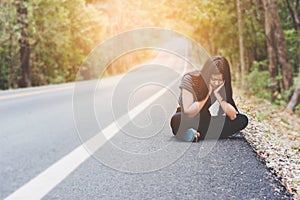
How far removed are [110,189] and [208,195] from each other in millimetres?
453

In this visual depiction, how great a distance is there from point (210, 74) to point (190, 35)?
38.8 ft

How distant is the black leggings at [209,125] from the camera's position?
137 centimetres

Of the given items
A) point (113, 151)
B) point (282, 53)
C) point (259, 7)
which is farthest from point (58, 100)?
point (113, 151)

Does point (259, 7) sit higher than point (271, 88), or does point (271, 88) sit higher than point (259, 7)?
point (259, 7)

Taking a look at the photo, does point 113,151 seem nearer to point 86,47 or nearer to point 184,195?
point 184,195

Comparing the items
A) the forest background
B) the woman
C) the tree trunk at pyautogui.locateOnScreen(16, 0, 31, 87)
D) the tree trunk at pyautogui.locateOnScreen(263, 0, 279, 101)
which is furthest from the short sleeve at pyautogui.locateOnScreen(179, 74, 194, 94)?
the tree trunk at pyautogui.locateOnScreen(16, 0, 31, 87)

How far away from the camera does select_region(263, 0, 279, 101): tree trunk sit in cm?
1223

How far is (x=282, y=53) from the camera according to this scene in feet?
39.3

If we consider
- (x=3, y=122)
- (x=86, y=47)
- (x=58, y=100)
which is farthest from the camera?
(x=86, y=47)

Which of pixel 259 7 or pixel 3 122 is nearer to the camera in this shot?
pixel 3 122

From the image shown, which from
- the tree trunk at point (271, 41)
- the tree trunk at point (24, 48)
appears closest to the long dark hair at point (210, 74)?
the tree trunk at point (271, 41)

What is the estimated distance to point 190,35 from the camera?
12.9 metres

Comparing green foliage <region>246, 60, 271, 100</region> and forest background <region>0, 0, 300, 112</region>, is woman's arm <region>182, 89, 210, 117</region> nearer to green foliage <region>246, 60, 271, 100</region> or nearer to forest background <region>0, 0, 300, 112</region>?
forest background <region>0, 0, 300, 112</region>

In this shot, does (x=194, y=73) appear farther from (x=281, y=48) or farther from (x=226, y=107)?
(x=281, y=48)
